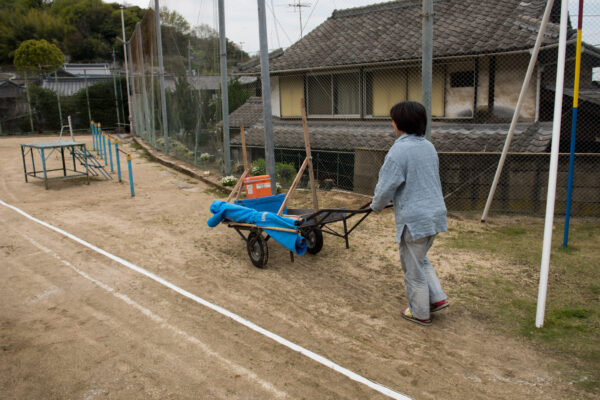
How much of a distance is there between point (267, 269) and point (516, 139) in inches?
269

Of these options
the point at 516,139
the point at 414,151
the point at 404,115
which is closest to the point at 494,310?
the point at 414,151

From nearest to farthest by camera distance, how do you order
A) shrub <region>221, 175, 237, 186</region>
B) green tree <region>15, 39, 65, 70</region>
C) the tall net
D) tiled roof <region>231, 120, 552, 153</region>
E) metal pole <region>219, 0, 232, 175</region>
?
tiled roof <region>231, 120, 552, 153</region> < shrub <region>221, 175, 237, 186</region> < metal pole <region>219, 0, 232, 175</region> < the tall net < green tree <region>15, 39, 65, 70</region>

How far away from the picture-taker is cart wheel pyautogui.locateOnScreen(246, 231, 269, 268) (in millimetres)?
5664

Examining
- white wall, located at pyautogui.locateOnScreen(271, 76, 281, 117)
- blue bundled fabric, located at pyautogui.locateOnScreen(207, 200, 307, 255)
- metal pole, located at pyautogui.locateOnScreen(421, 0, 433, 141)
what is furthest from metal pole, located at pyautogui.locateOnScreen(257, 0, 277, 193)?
white wall, located at pyautogui.locateOnScreen(271, 76, 281, 117)

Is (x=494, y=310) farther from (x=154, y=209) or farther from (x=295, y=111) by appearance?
(x=295, y=111)

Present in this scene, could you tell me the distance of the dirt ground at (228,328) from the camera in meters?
3.36

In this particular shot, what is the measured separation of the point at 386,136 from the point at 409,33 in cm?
285

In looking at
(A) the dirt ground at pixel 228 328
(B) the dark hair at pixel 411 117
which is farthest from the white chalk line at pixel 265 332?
(B) the dark hair at pixel 411 117

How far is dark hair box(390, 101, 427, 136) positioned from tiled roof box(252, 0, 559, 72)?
7.02 metres

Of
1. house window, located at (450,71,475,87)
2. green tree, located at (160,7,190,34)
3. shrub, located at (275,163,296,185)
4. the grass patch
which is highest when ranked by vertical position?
green tree, located at (160,7,190,34)

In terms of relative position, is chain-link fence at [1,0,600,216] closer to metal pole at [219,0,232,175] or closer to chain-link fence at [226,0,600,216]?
chain-link fence at [226,0,600,216]

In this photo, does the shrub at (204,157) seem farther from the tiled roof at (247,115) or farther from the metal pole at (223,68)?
the tiled roof at (247,115)

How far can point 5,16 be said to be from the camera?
62.1m

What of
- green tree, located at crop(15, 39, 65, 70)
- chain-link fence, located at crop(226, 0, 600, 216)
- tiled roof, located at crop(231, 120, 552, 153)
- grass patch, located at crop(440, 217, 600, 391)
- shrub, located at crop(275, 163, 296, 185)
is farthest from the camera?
green tree, located at crop(15, 39, 65, 70)
